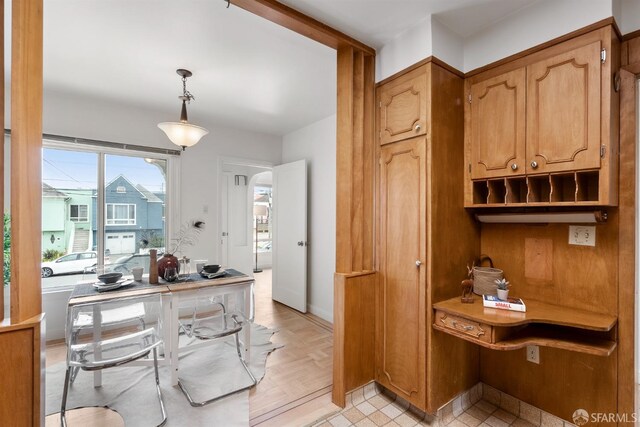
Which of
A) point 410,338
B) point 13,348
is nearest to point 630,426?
point 410,338

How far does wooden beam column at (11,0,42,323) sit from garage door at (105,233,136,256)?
2771 millimetres

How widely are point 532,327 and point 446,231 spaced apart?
724 millimetres

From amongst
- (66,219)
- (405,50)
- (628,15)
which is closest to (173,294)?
(66,219)

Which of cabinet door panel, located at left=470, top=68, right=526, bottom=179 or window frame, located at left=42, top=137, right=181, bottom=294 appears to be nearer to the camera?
cabinet door panel, located at left=470, top=68, right=526, bottom=179

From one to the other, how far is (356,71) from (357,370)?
6.90 ft

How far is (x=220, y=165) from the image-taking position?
416 cm

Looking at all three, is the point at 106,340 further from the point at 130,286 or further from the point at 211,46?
the point at 211,46

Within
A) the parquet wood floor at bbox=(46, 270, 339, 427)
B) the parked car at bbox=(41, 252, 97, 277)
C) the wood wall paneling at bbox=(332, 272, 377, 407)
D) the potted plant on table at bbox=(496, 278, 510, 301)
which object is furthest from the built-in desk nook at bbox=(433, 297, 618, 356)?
the parked car at bbox=(41, 252, 97, 277)

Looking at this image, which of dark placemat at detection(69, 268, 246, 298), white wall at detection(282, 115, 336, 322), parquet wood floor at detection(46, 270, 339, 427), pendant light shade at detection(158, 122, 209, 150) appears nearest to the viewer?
parquet wood floor at detection(46, 270, 339, 427)

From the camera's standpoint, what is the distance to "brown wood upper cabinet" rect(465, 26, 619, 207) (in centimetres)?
156

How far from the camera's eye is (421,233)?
194 cm

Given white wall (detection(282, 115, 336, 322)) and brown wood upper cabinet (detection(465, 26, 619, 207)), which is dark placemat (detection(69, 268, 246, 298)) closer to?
white wall (detection(282, 115, 336, 322))

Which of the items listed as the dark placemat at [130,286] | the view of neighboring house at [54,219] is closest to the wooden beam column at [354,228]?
the dark placemat at [130,286]

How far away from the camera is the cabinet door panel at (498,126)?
6.06 feet
